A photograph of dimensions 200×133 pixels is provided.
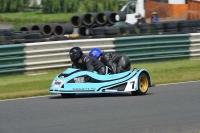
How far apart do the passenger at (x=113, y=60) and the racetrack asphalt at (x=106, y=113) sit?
542 millimetres

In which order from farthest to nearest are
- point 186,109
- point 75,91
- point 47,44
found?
1. point 47,44
2. point 75,91
3. point 186,109

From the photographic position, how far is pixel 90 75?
10867mm

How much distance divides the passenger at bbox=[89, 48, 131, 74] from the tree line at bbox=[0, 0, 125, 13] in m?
31.1

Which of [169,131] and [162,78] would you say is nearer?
[169,131]

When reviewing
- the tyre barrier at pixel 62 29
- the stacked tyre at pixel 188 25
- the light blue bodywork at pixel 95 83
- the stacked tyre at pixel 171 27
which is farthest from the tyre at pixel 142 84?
the tyre barrier at pixel 62 29

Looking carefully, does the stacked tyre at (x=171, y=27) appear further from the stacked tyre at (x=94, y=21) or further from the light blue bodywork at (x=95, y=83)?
the light blue bodywork at (x=95, y=83)

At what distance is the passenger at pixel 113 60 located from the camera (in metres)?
11.4

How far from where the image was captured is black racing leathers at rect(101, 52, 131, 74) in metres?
11.4

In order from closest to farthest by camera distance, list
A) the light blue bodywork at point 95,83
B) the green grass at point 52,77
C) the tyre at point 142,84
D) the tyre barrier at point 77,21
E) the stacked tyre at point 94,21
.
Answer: the light blue bodywork at point 95,83 → the tyre at point 142,84 → the green grass at point 52,77 → the stacked tyre at point 94,21 → the tyre barrier at point 77,21

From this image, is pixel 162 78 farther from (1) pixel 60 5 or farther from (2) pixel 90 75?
(1) pixel 60 5

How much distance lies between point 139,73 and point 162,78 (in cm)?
315

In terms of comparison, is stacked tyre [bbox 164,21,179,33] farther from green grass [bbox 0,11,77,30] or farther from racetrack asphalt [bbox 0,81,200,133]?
green grass [bbox 0,11,77,30]

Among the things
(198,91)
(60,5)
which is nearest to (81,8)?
(60,5)

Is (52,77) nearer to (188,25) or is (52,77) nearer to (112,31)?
(112,31)
